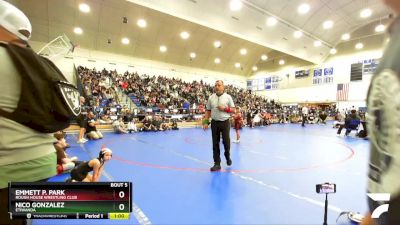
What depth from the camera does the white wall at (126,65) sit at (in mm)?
20188

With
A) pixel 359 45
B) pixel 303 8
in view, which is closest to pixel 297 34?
pixel 303 8

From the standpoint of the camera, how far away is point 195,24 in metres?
18.4

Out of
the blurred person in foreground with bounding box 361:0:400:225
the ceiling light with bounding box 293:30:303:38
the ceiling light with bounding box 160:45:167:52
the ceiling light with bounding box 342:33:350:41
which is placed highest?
the ceiling light with bounding box 342:33:350:41

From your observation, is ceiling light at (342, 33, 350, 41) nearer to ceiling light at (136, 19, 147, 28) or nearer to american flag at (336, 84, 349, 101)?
american flag at (336, 84, 349, 101)

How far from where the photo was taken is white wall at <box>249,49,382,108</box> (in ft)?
78.4

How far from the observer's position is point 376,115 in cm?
65

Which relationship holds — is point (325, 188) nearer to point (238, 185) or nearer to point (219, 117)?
point (238, 185)

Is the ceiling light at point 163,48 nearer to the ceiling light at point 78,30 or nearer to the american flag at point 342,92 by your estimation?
the ceiling light at point 78,30

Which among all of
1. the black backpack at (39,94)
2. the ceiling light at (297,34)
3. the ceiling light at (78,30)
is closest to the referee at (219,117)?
the black backpack at (39,94)

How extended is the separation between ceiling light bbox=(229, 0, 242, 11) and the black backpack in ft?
49.4

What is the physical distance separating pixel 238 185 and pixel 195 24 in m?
16.3

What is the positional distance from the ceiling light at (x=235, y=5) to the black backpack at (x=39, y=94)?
15.0 metres

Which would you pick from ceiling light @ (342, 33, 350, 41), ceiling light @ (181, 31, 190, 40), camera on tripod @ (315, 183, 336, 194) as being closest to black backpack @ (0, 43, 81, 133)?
camera on tripod @ (315, 183, 336, 194)
